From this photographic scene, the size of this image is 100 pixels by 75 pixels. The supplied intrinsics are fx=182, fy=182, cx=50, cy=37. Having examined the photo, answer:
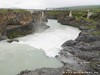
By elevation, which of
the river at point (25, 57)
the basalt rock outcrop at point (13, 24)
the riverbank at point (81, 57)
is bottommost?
the river at point (25, 57)

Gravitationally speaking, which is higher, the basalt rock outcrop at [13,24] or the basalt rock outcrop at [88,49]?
the basalt rock outcrop at [13,24]

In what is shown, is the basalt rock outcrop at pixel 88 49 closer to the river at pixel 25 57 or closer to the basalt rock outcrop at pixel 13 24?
the river at pixel 25 57

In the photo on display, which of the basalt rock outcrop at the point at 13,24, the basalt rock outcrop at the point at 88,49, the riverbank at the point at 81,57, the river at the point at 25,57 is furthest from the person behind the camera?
the basalt rock outcrop at the point at 13,24

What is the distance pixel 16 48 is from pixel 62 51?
32.5 ft

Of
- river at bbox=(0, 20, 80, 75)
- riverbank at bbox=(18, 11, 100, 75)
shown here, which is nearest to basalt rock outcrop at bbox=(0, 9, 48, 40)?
river at bbox=(0, 20, 80, 75)

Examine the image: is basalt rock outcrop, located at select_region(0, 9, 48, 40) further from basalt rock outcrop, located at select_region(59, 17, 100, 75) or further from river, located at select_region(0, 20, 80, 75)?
basalt rock outcrop, located at select_region(59, 17, 100, 75)

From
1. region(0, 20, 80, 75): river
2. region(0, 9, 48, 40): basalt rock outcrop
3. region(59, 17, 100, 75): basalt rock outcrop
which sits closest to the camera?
region(59, 17, 100, 75): basalt rock outcrop

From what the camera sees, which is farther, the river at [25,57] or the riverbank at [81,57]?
the river at [25,57]

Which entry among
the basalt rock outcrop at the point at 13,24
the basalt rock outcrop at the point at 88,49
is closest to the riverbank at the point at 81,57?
the basalt rock outcrop at the point at 88,49

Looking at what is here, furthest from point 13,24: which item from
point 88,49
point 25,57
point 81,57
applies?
point 81,57

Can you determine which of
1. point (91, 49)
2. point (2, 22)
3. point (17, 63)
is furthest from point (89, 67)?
point (2, 22)

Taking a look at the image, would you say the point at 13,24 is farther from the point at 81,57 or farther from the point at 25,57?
the point at 81,57

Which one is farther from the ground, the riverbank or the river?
the riverbank

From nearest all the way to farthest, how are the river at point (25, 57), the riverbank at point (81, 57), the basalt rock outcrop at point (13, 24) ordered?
the riverbank at point (81, 57) → the river at point (25, 57) → the basalt rock outcrop at point (13, 24)
